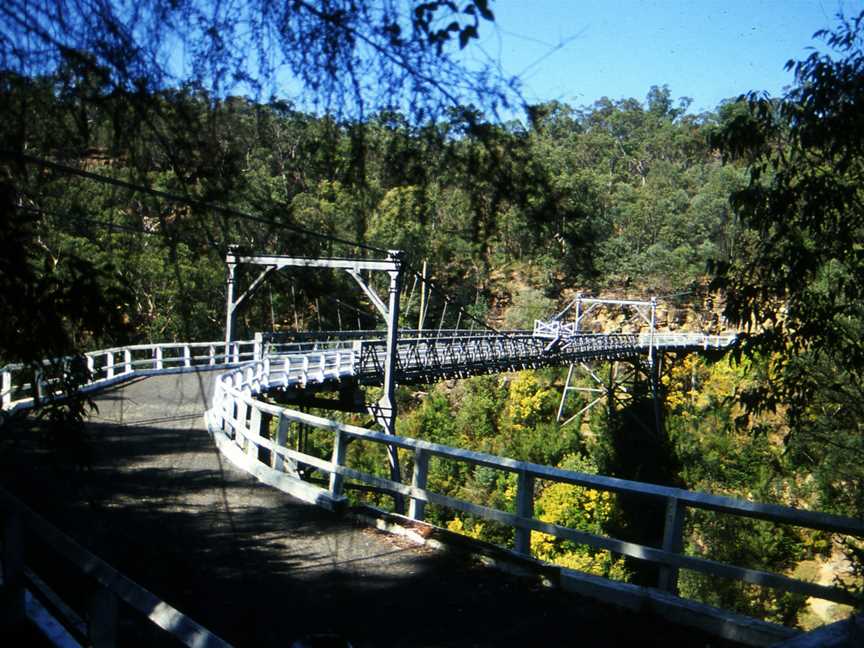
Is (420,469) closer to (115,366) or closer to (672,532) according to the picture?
(672,532)

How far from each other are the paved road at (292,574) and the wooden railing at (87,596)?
12.5 inches

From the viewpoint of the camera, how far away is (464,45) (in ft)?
8.96

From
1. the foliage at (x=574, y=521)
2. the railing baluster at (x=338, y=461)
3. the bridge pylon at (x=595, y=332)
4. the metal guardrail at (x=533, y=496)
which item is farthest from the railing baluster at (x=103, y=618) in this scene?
the foliage at (x=574, y=521)

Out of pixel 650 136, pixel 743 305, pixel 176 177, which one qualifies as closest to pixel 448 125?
pixel 176 177

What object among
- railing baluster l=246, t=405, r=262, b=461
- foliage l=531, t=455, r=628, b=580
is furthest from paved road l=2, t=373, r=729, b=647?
foliage l=531, t=455, r=628, b=580

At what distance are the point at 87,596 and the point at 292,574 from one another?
3.04 meters

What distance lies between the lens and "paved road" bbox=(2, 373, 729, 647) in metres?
4.53

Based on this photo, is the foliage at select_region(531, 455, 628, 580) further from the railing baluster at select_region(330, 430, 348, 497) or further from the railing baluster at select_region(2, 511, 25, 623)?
the railing baluster at select_region(2, 511, 25, 623)

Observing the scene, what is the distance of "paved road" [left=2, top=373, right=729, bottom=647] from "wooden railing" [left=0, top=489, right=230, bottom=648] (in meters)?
0.32

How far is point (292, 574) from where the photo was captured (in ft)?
18.4

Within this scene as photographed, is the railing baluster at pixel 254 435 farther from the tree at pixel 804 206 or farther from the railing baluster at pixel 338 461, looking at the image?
the tree at pixel 804 206

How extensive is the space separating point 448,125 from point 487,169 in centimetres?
21

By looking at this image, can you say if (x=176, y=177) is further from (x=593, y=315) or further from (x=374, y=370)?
(x=593, y=315)

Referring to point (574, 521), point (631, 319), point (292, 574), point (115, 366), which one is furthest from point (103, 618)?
point (631, 319)
